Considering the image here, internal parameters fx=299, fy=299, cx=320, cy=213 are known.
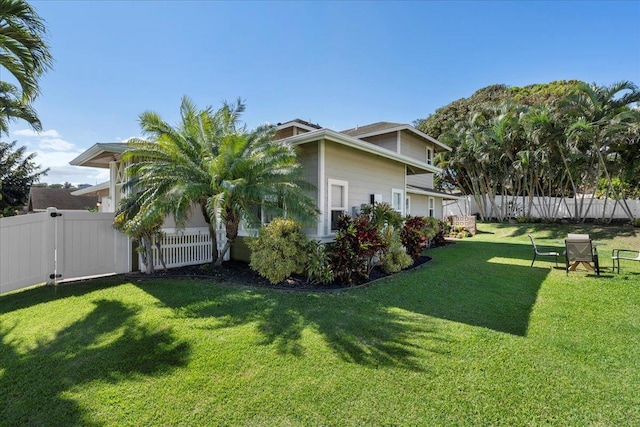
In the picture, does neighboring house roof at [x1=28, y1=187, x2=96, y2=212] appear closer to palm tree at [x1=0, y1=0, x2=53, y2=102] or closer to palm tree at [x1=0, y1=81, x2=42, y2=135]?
palm tree at [x1=0, y1=81, x2=42, y2=135]

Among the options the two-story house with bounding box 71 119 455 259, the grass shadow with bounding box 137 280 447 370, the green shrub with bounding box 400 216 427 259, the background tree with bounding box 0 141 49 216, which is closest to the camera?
the grass shadow with bounding box 137 280 447 370

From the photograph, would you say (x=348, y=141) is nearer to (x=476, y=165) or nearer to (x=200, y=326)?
(x=200, y=326)

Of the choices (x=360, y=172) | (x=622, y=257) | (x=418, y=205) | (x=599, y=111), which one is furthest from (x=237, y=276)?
(x=599, y=111)

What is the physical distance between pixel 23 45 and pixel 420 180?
19879 millimetres

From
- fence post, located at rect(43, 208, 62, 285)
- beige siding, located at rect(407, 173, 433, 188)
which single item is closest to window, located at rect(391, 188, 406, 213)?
beige siding, located at rect(407, 173, 433, 188)

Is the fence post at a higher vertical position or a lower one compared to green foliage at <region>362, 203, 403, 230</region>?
lower

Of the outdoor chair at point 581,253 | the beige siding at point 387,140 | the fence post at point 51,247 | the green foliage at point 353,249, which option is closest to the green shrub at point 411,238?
the green foliage at point 353,249

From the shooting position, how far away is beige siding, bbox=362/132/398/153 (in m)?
16.6

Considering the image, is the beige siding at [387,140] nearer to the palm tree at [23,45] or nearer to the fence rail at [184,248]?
the fence rail at [184,248]

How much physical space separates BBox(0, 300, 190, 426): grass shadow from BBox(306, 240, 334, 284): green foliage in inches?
141

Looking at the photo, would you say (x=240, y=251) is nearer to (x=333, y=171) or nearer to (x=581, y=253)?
(x=333, y=171)

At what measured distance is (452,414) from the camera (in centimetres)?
278

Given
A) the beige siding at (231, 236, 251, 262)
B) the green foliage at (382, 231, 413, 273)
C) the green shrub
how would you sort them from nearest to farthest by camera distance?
the green foliage at (382, 231, 413, 273)
the beige siding at (231, 236, 251, 262)
the green shrub

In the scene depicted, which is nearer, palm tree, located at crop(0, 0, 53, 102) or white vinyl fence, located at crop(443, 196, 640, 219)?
palm tree, located at crop(0, 0, 53, 102)
